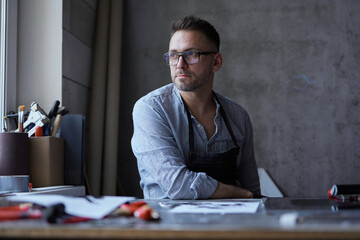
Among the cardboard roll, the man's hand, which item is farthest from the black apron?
the cardboard roll

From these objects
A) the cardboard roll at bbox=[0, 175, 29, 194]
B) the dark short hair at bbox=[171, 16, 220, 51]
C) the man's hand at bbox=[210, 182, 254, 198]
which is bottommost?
the man's hand at bbox=[210, 182, 254, 198]

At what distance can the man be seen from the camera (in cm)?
175

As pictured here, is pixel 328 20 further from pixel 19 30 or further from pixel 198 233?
pixel 198 233

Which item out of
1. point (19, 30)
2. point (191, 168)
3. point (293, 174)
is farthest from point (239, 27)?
point (191, 168)

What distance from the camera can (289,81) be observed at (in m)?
3.72

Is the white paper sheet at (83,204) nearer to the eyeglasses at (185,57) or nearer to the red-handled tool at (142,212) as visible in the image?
the red-handled tool at (142,212)

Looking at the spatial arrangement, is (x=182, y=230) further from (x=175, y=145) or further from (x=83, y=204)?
(x=175, y=145)

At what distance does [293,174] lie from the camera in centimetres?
369

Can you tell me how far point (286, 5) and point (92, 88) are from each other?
180 centimetres

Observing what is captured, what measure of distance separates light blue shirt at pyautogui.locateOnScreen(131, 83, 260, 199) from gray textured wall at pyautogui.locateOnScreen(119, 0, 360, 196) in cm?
151

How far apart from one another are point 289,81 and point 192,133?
1.96 meters

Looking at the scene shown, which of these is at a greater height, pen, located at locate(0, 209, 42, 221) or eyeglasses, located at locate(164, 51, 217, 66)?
eyeglasses, located at locate(164, 51, 217, 66)

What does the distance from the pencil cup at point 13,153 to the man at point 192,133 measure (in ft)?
1.61

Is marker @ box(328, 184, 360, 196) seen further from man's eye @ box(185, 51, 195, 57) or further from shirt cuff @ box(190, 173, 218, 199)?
man's eye @ box(185, 51, 195, 57)
